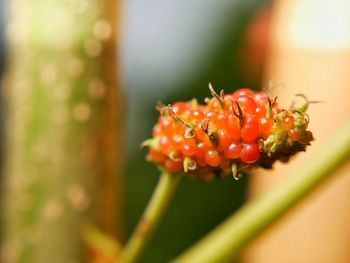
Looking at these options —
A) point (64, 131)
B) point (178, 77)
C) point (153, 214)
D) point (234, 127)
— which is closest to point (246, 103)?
point (234, 127)

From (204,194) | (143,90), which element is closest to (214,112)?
(204,194)

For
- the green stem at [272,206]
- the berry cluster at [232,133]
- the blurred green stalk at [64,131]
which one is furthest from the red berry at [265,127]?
the blurred green stalk at [64,131]

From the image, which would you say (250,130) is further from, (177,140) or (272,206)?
(272,206)

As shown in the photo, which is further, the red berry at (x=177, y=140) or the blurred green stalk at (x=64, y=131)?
the blurred green stalk at (x=64, y=131)

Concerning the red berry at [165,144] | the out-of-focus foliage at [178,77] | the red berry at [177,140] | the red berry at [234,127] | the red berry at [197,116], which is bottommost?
the out-of-focus foliage at [178,77]

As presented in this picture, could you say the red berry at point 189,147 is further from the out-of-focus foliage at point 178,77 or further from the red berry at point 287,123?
the out-of-focus foliage at point 178,77

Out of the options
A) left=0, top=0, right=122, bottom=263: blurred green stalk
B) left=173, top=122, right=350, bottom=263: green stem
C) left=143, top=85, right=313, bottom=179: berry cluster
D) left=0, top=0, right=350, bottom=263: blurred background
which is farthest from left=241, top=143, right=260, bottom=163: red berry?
left=0, top=0, right=350, bottom=263: blurred background

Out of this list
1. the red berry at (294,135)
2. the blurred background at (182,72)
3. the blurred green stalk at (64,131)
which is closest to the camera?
the red berry at (294,135)
